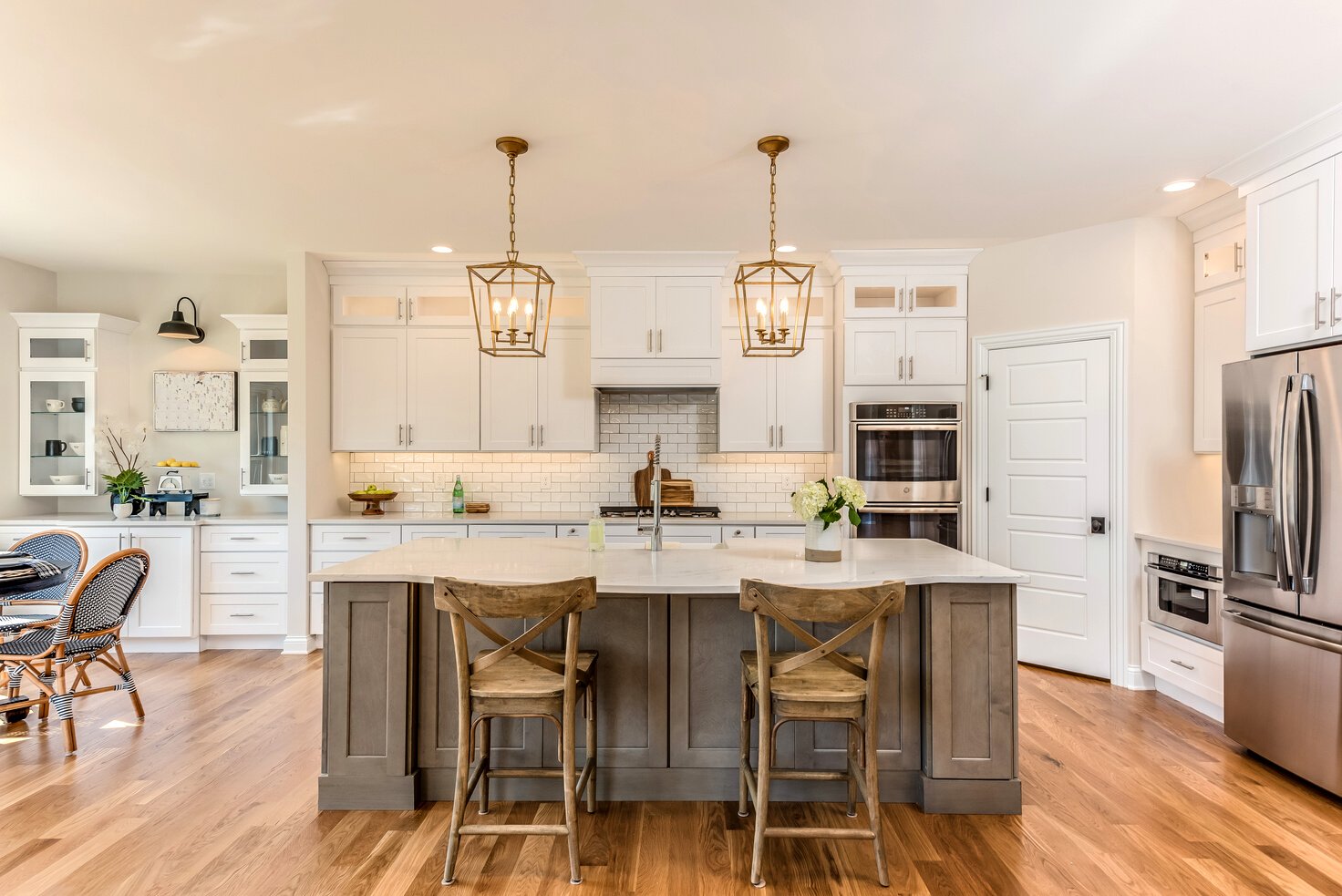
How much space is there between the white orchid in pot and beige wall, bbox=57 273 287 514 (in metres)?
4.36

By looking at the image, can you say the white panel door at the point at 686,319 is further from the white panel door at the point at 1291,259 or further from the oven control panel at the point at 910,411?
the white panel door at the point at 1291,259

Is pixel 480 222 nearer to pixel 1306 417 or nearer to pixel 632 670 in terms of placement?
pixel 632 670

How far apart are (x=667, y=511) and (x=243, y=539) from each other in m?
2.95

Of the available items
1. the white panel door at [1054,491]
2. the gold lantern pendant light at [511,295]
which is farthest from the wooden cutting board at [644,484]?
the white panel door at [1054,491]

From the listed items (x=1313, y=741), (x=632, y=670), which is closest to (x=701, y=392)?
(x=632, y=670)

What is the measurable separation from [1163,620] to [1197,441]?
3.47 ft

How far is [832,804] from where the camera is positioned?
2762 mm

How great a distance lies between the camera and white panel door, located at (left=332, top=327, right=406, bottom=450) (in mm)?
5215

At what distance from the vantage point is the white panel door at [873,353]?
490 cm

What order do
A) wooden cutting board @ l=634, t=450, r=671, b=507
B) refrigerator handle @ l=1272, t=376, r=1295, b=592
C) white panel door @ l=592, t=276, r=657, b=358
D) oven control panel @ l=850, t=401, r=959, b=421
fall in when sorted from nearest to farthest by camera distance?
refrigerator handle @ l=1272, t=376, r=1295, b=592, oven control panel @ l=850, t=401, r=959, b=421, white panel door @ l=592, t=276, r=657, b=358, wooden cutting board @ l=634, t=450, r=671, b=507

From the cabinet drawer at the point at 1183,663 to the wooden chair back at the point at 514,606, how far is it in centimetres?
312

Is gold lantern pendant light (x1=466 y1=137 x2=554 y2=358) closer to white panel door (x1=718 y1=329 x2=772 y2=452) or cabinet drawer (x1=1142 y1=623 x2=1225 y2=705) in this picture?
white panel door (x1=718 y1=329 x2=772 y2=452)

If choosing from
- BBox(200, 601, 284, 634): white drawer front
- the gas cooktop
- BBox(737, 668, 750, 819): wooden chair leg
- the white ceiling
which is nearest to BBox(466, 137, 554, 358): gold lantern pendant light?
the white ceiling

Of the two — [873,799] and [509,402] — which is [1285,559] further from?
[509,402]
